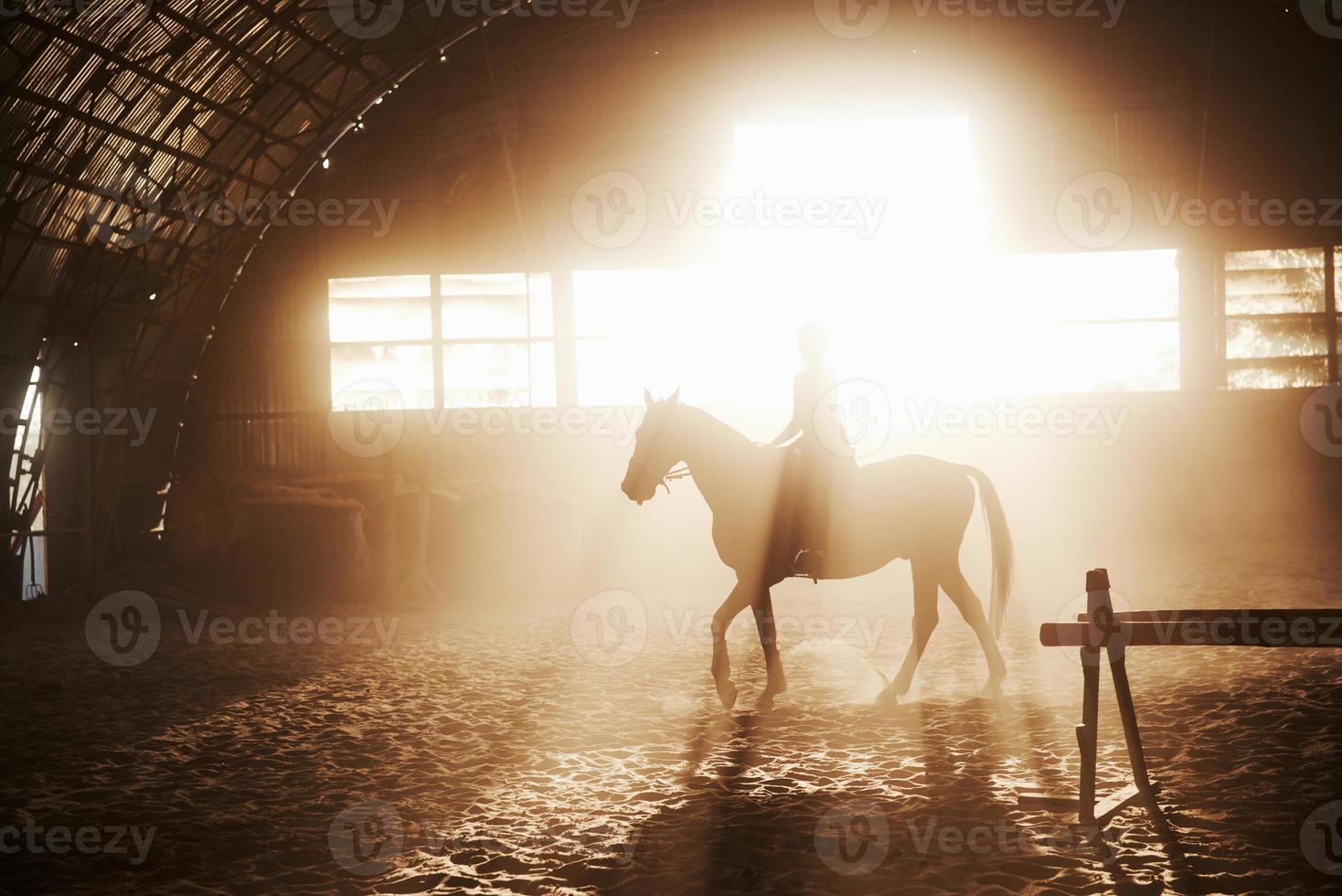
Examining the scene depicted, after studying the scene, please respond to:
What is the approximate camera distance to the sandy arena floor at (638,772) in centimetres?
441

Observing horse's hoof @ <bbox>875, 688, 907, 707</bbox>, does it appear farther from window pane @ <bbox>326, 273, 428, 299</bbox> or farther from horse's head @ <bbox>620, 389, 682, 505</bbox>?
window pane @ <bbox>326, 273, 428, 299</bbox>

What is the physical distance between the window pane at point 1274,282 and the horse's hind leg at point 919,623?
38.8ft

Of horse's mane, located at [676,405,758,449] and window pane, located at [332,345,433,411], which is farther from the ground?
window pane, located at [332,345,433,411]

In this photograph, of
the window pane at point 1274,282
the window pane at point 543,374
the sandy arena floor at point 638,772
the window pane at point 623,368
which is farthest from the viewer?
the window pane at point 543,374

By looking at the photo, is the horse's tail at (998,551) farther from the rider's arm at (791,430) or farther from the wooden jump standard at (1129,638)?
the wooden jump standard at (1129,638)

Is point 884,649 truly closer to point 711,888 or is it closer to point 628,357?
point 711,888

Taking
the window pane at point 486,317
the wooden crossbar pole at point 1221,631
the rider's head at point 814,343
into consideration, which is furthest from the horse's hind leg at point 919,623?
the window pane at point 486,317

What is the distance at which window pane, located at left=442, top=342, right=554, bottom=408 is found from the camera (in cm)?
1717

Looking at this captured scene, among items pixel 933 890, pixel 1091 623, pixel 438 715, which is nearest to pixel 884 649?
pixel 438 715

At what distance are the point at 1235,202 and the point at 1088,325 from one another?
3.04 metres

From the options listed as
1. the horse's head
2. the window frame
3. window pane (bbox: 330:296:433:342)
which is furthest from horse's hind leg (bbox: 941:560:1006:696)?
window pane (bbox: 330:296:433:342)

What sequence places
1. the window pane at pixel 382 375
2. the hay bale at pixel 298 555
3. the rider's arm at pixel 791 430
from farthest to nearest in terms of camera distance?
the window pane at pixel 382 375 < the hay bale at pixel 298 555 < the rider's arm at pixel 791 430

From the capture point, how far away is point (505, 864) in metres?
4.52

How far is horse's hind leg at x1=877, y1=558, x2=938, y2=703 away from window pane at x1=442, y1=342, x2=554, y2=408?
10.5m
